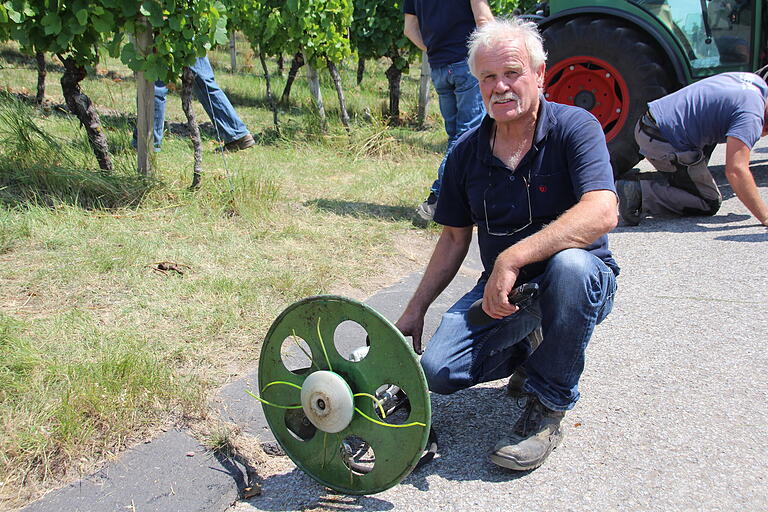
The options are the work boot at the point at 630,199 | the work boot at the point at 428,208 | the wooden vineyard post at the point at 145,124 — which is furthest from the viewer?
the work boot at the point at 630,199

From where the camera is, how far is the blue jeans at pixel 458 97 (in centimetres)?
477

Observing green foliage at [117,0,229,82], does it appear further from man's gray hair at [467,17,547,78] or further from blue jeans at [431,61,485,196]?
man's gray hair at [467,17,547,78]

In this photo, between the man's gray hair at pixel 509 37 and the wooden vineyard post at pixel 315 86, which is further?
the wooden vineyard post at pixel 315 86

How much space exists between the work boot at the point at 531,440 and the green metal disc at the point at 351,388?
405 mm

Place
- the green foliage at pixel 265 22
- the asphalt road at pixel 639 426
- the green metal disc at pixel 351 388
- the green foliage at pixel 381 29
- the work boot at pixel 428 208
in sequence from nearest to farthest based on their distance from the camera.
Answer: the green metal disc at pixel 351 388, the asphalt road at pixel 639 426, the work boot at pixel 428 208, the green foliage at pixel 265 22, the green foliage at pixel 381 29

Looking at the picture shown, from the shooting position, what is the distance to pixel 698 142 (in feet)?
16.6

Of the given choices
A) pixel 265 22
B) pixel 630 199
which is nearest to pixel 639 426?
pixel 630 199

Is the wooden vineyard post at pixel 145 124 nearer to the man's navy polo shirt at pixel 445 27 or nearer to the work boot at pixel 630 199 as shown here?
the man's navy polo shirt at pixel 445 27

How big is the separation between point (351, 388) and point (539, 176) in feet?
3.29

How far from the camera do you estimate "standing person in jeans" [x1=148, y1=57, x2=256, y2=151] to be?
6.14 m

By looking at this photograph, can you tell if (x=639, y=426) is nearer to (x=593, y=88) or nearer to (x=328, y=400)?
(x=328, y=400)

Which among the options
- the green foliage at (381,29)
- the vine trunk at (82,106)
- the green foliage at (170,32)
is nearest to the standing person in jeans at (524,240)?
the green foliage at (170,32)

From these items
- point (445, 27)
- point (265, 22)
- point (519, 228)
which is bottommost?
point (519, 228)

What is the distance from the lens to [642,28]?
611 cm
